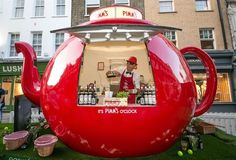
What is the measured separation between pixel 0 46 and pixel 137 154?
15.3 meters

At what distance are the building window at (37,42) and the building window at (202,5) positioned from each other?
11.0 metres

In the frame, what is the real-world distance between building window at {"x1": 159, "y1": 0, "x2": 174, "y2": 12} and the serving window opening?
1172cm

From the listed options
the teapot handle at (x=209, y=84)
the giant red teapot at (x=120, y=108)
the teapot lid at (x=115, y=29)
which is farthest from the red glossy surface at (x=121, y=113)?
the teapot handle at (x=209, y=84)

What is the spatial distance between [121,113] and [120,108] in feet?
0.25

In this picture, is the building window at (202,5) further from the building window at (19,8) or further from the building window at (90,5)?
the building window at (19,8)

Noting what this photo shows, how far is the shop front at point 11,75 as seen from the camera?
15.6m

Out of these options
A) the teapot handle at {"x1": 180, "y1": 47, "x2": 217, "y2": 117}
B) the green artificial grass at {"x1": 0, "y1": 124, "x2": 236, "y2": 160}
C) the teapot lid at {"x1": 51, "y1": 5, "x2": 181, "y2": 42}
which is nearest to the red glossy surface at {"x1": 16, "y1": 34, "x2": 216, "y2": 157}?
the green artificial grass at {"x1": 0, "y1": 124, "x2": 236, "y2": 160}

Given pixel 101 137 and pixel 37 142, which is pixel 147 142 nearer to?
pixel 101 137

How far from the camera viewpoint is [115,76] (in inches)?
224

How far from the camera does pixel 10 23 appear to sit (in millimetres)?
16547

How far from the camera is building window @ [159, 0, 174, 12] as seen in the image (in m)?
16.3

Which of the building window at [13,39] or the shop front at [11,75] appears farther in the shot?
the building window at [13,39]

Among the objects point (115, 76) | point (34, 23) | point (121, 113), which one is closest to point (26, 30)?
point (34, 23)

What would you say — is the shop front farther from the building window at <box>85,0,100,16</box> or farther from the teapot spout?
the teapot spout
